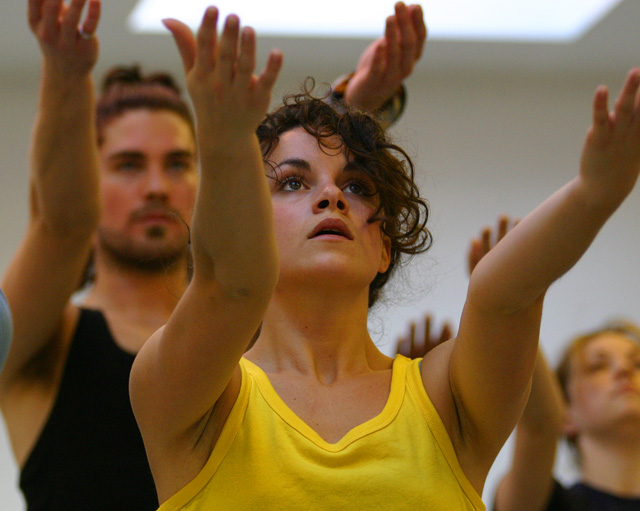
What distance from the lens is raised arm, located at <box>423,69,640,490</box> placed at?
764mm

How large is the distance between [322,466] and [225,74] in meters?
0.41

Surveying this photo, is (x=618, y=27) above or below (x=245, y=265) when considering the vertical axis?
above

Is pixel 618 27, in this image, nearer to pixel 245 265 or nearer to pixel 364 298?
pixel 364 298

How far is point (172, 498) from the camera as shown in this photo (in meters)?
0.84

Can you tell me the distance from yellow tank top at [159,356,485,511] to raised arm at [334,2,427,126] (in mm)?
640

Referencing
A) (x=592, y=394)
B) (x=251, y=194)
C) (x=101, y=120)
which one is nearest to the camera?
(x=251, y=194)

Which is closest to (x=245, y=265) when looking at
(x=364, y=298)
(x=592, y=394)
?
(x=364, y=298)

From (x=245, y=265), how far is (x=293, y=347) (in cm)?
26

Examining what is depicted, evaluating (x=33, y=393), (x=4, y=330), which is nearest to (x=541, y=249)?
(x=4, y=330)

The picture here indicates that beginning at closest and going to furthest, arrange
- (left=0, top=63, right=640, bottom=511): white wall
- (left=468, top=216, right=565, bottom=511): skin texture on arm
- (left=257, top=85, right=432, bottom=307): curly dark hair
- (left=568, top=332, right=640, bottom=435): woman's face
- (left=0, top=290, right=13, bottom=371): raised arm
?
(left=0, top=290, right=13, bottom=371): raised arm, (left=257, top=85, right=432, bottom=307): curly dark hair, (left=468, top=216, right=565, bottom=511): skin texture on arm, (left=568, top=332, right=640, bottom=435): woman's face, (left=0, top=63, right=640, bottom=511): white wall

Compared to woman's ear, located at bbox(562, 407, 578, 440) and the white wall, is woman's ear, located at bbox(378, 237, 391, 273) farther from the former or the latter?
the white wall

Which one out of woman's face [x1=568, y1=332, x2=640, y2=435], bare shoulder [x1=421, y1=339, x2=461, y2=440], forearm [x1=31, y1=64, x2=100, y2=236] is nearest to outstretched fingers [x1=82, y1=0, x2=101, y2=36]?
forearm [x1=31, y1=64, x2=100, y2=236]

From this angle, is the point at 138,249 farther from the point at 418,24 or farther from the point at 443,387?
the point at 443,387

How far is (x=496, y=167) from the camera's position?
3.69m
